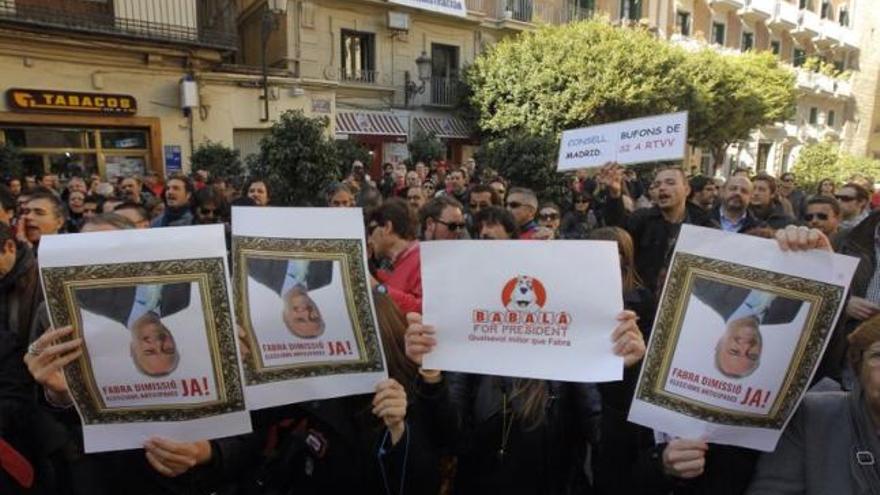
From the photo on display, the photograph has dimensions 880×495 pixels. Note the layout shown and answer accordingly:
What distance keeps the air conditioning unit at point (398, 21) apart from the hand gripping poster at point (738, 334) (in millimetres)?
16982

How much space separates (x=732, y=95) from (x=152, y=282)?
2409cm

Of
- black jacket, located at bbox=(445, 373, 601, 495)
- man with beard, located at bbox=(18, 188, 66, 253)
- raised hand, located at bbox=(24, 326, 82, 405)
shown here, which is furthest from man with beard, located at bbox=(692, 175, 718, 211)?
raised hand, located at bbox=(24, 326, 82, 405)

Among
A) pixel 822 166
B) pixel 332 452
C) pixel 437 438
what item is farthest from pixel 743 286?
pixel 822 166

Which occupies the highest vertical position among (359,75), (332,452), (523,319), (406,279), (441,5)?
(441,5)

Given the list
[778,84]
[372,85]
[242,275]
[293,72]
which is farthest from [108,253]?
[778,84]

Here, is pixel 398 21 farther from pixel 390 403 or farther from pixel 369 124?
pixel 390 403

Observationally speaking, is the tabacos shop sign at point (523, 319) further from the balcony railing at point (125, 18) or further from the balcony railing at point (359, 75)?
the balcony railing at point (359, 75)

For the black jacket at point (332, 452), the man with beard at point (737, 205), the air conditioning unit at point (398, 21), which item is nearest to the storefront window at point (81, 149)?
the air conditioning unit at point (398, 21)

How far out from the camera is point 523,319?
1741mm

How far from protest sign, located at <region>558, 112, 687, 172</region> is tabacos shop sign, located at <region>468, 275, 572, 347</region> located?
4.02 meters

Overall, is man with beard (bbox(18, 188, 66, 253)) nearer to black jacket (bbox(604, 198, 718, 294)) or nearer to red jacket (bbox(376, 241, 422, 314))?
red jacket (bbox(376, 241, 422, 314))

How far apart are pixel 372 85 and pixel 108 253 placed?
16.2 meters

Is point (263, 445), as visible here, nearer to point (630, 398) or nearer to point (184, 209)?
point (630, 398)

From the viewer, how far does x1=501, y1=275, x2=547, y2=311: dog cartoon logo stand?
173cm
